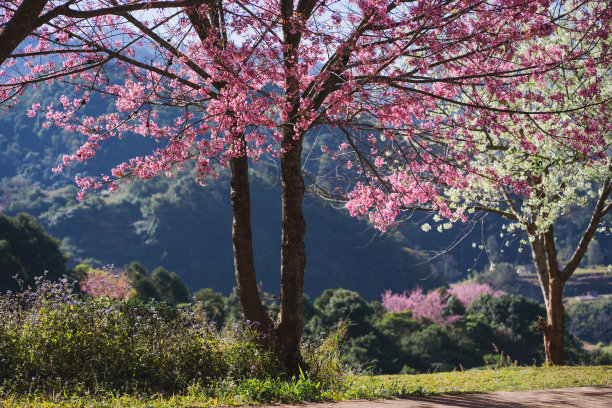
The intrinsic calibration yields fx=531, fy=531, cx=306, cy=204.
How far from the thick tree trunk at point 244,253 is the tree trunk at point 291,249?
344 mm

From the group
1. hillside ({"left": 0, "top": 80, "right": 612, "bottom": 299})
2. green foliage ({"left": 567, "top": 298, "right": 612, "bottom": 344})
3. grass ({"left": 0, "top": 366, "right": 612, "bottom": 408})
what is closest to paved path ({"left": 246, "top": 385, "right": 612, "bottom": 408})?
grass ({"left": 0, "top": 366, "right": 612, "bottom": 408})

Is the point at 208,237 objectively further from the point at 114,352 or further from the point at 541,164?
the point at 114,352

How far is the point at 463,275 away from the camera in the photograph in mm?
89375

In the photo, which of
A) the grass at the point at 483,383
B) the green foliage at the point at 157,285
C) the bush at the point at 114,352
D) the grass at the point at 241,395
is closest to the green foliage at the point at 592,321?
the green foliage at the point at 157,285

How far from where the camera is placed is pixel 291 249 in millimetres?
6820

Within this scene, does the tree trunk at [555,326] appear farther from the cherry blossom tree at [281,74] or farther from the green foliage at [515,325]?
the green foliage at [515,325]

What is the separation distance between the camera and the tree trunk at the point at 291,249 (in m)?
6.79

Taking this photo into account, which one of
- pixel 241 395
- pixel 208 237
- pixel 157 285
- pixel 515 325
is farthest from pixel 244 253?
pixel 208 237

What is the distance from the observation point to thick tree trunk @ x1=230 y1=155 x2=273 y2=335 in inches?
276

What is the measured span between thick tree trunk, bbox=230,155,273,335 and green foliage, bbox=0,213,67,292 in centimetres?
1812

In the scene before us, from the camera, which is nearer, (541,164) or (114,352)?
(114,352)

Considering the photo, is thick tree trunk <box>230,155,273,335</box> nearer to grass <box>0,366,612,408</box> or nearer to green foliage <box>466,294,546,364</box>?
grass <box>0,366,612,408</box>

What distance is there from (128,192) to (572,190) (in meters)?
87.7

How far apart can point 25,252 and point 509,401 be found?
22903 mm
